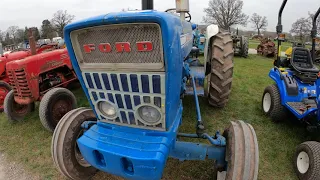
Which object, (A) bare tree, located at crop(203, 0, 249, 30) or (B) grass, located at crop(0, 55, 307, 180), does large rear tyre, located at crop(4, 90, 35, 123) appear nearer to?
(B) grass, located at crop(0, 55, 307, 180)

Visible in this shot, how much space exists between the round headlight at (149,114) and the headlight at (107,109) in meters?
0.26

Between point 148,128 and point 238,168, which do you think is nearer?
point 238,168

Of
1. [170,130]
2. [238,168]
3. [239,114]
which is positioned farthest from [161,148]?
[239,114]

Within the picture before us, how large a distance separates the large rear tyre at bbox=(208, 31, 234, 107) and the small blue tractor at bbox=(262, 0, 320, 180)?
838 mm

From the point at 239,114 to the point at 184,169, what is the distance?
2.03 meters

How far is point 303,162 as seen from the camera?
2754 millimetres

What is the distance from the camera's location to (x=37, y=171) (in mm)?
3098

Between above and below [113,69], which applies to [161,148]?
below

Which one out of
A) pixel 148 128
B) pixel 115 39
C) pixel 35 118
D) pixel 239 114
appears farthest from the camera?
pixel 35 118

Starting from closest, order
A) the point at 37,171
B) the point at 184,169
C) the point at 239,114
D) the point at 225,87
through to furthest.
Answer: the point at 184,169 < the point at 37,171 < the point at 225,87 < the point at 239,114

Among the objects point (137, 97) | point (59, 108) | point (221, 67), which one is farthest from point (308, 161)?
point (59, 108)

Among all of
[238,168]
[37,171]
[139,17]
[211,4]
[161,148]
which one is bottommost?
[37,171]

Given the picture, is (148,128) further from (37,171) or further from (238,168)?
(37,171)

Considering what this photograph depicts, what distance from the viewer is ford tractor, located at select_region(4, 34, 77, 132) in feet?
12.8
